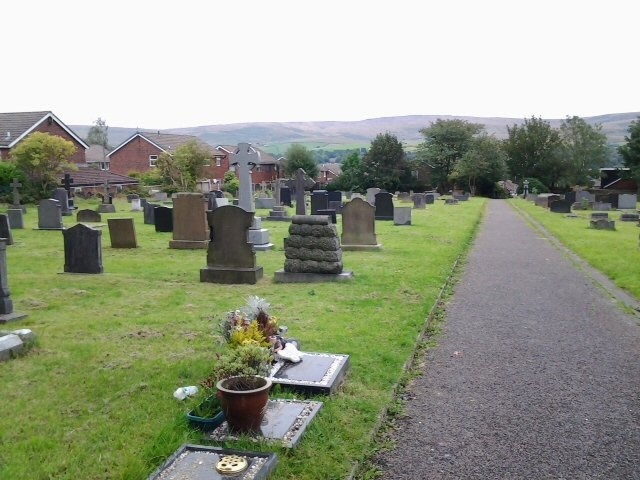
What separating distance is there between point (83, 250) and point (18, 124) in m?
43.1

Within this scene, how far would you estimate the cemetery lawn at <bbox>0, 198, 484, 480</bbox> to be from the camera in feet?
15.7

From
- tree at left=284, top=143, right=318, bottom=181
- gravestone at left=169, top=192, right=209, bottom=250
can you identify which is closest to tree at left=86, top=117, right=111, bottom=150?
tree at left=284, top=143, right=318, bottom=181

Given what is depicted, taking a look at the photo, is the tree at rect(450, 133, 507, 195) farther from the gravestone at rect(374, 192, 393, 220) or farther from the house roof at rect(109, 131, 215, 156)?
the gravestone at rect(374, 192, 393, 220)

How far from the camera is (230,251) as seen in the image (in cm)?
1245

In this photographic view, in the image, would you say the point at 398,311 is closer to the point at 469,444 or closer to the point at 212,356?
the point at 212,356

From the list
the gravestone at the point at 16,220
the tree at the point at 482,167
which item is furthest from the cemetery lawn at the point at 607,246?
the tree at the point at 482,167

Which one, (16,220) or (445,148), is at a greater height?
(445,148)

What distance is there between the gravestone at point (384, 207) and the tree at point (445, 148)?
4659 cm

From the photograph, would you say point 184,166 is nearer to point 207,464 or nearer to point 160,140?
point 160,140

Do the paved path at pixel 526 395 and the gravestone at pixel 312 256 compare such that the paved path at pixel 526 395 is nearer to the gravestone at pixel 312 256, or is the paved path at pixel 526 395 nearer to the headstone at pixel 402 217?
the gravestone at pixel 312 256

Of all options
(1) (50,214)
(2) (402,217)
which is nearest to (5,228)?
(1) (50,214)

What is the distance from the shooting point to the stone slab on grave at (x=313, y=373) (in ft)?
19.9

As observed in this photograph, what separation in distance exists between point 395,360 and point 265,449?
2762 millimetres

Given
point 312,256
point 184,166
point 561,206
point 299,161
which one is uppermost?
point 299,161
